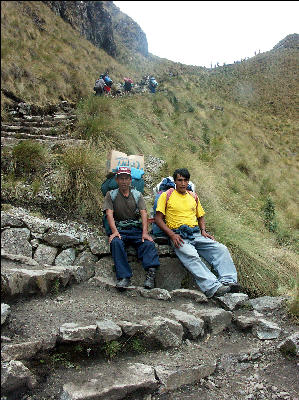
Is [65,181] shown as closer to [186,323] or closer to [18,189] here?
[18,189]

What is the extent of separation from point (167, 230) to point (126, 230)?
57 cm

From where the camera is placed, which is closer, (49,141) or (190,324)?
(190,324)

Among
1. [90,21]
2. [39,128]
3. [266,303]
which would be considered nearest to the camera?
[266,303]

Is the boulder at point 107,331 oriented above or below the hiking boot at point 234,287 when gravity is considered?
above

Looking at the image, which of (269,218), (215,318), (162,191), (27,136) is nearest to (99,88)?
(27,136)

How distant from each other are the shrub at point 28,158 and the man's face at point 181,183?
2151mm

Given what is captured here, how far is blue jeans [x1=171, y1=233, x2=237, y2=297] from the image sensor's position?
451cm

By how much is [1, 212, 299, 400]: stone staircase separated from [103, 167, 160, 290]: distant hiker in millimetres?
245

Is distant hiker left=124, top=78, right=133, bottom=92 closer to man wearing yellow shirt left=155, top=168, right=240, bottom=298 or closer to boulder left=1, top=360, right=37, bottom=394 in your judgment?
man wearing yellow shirt left=155, top=168, right=240, bottom=298

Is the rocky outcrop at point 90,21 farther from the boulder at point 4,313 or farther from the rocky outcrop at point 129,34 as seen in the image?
the boulder at point 4,313

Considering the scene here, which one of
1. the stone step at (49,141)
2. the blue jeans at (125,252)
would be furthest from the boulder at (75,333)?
the stone step at (49,141)

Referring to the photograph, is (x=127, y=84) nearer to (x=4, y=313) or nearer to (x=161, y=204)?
(x=161, y=204)

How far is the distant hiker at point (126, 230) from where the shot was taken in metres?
4.25

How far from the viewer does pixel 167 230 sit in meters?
4.80
